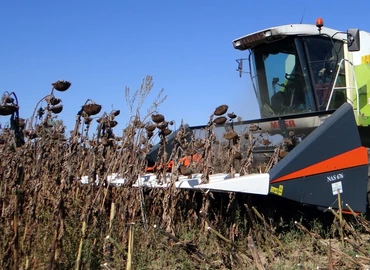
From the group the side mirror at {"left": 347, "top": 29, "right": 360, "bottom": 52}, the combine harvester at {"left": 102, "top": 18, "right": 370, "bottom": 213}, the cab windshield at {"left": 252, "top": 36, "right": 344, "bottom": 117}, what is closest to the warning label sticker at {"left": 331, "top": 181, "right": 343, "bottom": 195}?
the combine harvester at {"left": 102, "top": 18, "right": 370, "bottom": 213}

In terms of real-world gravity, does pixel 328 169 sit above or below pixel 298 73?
below

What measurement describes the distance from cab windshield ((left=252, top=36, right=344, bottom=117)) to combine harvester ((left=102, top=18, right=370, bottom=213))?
0.01m

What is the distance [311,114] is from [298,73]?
1556 millimetres

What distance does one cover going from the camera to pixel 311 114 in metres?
4.28

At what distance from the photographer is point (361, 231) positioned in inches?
159

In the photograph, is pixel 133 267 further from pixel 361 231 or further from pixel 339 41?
pixel 339 41

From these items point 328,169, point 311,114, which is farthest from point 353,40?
point 328,169

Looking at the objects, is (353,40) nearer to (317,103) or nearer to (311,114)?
(317,103)

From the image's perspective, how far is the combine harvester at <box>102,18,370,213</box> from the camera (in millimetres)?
3465

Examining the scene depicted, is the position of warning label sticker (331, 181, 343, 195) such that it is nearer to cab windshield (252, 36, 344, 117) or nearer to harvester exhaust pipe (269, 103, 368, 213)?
harvester exhaust pipe (269, 103, 368, 213)

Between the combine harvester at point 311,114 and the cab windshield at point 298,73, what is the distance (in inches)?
0.4

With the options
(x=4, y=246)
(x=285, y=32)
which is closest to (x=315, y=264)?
(x=4, y=246)

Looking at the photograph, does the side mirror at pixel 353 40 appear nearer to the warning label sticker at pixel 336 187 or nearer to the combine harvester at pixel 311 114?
the combine harvester at pixel 311 114

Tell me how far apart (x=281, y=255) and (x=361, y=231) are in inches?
39.0
